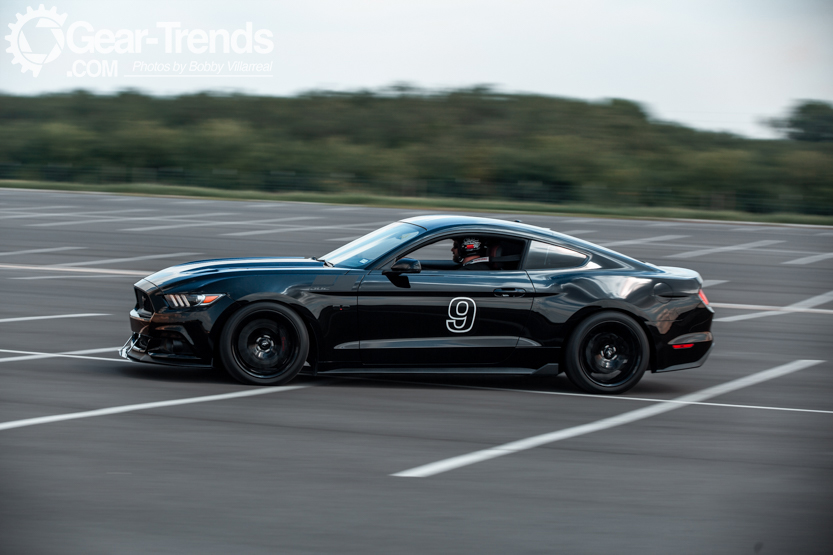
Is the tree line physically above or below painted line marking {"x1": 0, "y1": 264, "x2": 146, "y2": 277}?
above

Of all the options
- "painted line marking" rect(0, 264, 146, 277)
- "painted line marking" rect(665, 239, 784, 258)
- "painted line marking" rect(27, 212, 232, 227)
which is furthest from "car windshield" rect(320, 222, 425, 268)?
"painted line marking" rect(27, 212, 232, 227)

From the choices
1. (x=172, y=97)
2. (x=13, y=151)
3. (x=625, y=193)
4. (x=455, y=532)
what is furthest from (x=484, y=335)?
(x=172, y=97)

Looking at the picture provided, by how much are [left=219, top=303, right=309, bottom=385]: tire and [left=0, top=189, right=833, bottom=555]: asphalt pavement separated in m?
0.16

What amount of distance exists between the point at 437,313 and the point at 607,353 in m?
1.50

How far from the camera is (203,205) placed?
3450 cm

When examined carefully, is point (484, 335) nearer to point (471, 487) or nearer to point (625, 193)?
point (471, 487)

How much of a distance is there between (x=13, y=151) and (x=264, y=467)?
6856cm

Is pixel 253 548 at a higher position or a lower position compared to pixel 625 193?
lower

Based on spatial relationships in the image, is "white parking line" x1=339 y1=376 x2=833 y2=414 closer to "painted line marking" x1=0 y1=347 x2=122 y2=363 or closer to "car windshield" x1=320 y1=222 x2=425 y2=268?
"car windshield" x1=320 y1=222 x2=425 y2=268

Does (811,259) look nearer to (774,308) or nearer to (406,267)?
(774,308)

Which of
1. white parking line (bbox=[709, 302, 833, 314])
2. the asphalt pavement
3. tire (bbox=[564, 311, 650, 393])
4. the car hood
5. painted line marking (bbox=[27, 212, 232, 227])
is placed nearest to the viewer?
the asphalt pavement

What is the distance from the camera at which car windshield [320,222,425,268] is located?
803 cm

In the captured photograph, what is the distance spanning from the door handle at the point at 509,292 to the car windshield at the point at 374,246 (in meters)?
0.82

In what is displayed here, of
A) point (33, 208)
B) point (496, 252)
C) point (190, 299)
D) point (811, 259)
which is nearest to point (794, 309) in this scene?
point (496, 252)
